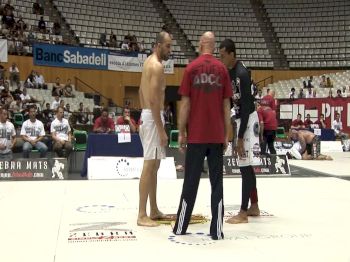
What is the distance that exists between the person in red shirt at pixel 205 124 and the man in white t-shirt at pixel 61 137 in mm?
6554

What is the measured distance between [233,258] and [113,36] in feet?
60.7

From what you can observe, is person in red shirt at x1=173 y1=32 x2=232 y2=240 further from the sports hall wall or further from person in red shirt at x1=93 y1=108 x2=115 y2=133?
the sports hall wall

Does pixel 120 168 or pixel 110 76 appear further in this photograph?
pixel 110 76

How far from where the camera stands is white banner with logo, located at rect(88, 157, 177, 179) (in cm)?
932

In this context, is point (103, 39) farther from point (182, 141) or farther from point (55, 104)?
point (182, 141)

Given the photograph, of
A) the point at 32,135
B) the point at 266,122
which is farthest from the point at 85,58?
the point at 266,122

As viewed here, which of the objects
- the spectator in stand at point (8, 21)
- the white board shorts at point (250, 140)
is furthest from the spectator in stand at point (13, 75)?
the white board shorts at point (250, 140)

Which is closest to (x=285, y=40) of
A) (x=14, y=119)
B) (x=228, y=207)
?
(x=14, y=119)

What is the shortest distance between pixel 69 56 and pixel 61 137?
29.3 ft

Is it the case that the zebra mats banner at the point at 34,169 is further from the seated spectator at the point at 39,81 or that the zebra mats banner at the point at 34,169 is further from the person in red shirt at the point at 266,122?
the seated spectator at the point at 39,81

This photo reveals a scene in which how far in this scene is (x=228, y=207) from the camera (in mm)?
6023

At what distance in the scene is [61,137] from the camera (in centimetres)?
1073

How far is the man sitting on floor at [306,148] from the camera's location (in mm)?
13320

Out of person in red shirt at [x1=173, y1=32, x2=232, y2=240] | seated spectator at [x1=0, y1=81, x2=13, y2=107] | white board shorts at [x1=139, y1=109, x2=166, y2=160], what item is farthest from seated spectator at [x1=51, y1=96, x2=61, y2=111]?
person in red shirt at [x1=173, y1=32, x2=232, y2=240]
